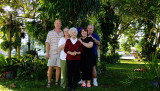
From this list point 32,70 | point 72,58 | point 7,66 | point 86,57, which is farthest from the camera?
point 7,66

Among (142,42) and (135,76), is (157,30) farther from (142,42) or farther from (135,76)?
(135,76)

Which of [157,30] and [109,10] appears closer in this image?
[109,10]

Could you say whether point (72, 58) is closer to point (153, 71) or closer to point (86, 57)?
point (86, 57)

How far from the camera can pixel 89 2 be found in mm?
5160

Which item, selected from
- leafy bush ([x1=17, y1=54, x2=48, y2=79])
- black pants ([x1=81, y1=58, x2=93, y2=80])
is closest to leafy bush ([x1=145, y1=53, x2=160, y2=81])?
black pants ([x1=81, y1=58, x2=93, y2=80])

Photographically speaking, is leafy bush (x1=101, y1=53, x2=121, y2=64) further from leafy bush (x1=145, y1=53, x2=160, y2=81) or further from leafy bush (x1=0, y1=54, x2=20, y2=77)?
leafy bush (x1=145, y1=53, x2=160, y2=81)

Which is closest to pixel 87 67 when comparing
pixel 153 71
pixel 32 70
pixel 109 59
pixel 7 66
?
pixel 153 71

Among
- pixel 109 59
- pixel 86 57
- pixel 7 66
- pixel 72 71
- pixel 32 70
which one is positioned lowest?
pixel 109 59

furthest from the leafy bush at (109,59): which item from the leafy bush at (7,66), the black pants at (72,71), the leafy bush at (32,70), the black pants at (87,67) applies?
the black pants at (72,71)

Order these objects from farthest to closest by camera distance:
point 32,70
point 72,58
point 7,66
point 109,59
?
A: 1. point 109,59
2. point 7,66
3. point 32,70
4. point 72,58

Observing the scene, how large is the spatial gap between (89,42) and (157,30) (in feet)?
50.6

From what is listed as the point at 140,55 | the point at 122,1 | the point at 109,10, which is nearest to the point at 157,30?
the point at 140,55

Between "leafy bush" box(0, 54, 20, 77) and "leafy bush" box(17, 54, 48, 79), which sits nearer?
"leafy bush" box(17, 54, 48, 79)

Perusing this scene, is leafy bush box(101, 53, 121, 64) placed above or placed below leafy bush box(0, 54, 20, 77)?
below
